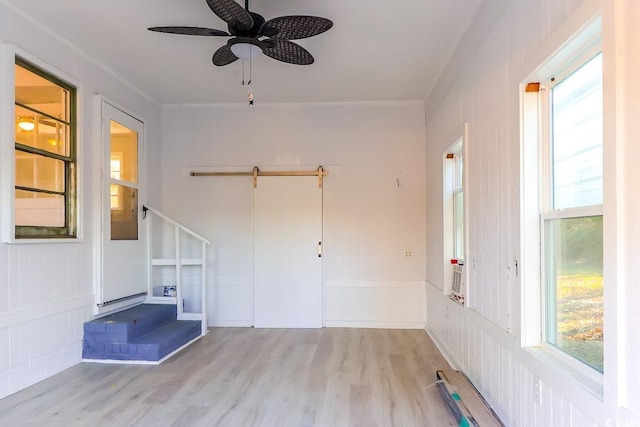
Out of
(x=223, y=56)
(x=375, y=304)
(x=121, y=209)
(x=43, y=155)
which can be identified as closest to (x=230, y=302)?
Answer: (x=121, y=209)

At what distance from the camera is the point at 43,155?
3.48 m

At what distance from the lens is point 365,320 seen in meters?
5.40

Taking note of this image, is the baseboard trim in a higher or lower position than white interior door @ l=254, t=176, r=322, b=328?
lower

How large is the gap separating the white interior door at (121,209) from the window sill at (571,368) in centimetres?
398

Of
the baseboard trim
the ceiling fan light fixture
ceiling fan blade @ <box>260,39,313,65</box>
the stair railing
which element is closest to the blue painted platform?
the stair railing

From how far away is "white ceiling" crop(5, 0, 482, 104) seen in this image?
310 centimetres

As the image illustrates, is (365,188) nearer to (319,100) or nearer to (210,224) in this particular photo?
(319,100)

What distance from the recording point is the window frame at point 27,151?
3025 millimetres

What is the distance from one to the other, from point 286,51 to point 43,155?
7.56 ft

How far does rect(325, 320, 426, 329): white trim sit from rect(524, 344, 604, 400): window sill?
10.6 feet

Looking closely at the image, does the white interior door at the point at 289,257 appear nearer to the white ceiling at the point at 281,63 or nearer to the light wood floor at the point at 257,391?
the light wood floor at the point at 257,391

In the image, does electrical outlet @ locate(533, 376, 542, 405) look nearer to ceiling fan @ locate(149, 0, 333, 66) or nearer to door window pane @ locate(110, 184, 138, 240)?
ceiling fan @ locate(149, 0, 333, 66)

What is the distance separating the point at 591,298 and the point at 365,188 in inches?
151

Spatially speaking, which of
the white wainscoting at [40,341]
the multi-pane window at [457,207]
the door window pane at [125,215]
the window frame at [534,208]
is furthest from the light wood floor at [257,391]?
the door window pane at [125,215]
